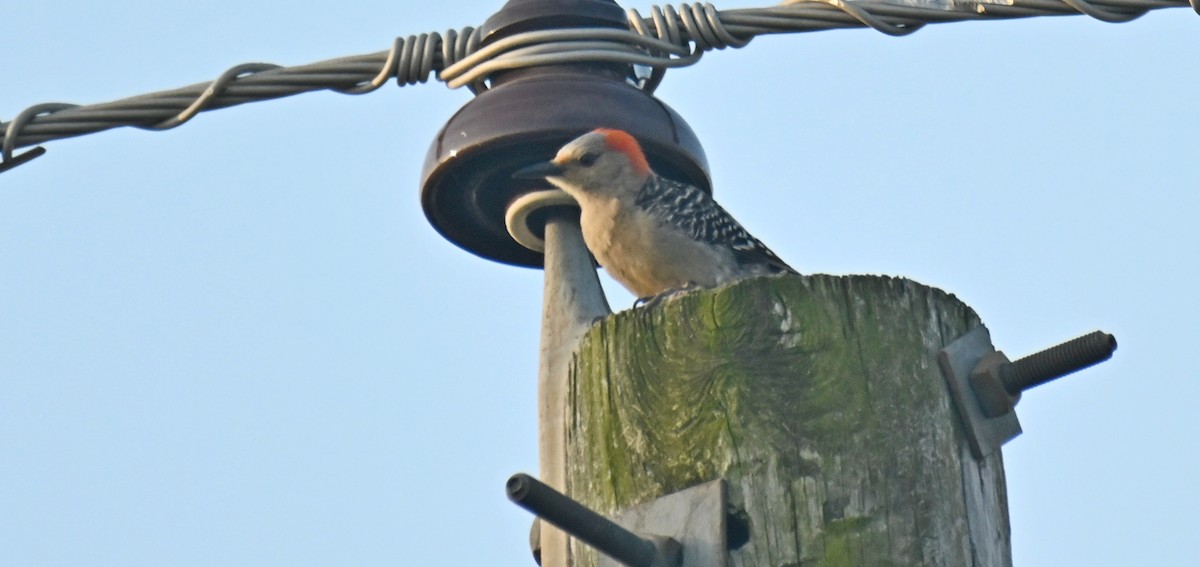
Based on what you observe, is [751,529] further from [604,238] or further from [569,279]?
[604,238]

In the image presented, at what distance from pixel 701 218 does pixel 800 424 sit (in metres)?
3.09

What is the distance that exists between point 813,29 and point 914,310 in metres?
1.95

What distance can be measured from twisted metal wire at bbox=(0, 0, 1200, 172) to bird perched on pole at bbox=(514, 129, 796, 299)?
2.60 ft

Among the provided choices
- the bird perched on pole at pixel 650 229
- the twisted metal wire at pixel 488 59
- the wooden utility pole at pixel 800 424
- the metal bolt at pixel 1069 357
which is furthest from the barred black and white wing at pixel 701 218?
the metal bolt at pixel 1069 357

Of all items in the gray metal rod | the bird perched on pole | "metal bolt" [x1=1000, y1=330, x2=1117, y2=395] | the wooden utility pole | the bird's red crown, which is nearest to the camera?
→ the gray metal rod

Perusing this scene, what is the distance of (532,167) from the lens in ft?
18.1

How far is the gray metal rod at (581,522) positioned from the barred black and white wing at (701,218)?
10.2 feet

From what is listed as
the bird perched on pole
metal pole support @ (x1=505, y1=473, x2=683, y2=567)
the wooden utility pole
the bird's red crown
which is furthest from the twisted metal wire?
metal pole support @ (x1=505, y1=473, x2=683, y2=567)

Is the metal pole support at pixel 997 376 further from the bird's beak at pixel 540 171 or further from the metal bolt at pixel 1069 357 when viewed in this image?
the bird's beak at pixel 540 171

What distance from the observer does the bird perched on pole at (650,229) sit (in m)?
6.68

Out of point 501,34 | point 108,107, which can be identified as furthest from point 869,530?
point 108,107

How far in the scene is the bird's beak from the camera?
5484 millimetres

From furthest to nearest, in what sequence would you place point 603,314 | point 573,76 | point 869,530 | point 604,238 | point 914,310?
point 604,238 < point 573,76 < point 603,314 < point 914,310 < point 869,530

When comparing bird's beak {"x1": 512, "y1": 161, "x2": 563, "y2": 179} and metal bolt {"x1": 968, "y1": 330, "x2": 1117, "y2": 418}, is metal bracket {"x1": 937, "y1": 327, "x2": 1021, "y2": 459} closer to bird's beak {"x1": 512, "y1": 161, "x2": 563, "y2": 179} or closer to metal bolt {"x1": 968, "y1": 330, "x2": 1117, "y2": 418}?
metal bolt {"x1": 968, "y1": 330, "x2": 1117, "y2": 418}
